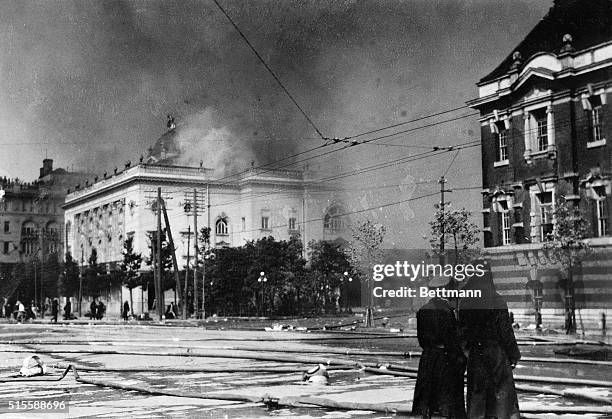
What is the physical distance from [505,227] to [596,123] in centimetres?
303

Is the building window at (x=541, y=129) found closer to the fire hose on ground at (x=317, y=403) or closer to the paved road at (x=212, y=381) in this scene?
the paved road at (x=212, y=381)

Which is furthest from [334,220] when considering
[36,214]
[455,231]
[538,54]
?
[36,214]

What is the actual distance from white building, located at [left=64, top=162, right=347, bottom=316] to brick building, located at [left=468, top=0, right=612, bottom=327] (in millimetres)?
3793

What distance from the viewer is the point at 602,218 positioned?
1838 cm

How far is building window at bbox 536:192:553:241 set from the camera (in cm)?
1823

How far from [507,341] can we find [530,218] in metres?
11.3

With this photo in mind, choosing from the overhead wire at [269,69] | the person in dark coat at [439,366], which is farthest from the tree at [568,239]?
the person in dark coat at [439,366]

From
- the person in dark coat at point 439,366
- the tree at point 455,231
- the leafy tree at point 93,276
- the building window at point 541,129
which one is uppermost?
the building window at point 541,129

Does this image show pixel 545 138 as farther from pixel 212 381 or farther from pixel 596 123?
pixel 212 381

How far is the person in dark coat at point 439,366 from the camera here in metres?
8.06

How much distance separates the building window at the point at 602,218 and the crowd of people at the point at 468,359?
10.8 metres

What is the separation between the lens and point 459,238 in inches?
691

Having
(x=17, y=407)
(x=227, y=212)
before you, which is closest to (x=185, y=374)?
(x=17, y=407)

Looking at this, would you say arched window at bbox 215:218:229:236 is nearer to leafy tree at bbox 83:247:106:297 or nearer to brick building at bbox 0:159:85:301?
brick building at bbox 0:159:85:301
